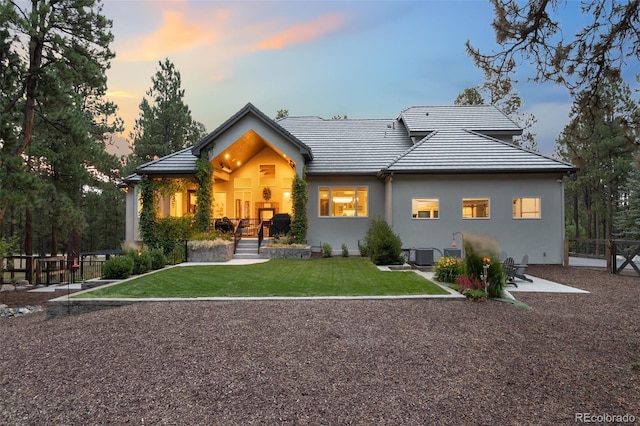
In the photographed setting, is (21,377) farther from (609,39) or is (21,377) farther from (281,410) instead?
(609,39)

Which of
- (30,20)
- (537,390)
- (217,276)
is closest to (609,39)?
(537,390)

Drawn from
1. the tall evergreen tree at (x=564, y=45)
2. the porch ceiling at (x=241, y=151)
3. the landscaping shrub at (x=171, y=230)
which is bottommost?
the landscaping shrub at (x=171, y=230)

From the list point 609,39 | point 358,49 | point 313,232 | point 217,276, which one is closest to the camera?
point 609,39

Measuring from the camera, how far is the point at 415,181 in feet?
51.4

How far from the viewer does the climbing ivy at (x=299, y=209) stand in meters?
16.1

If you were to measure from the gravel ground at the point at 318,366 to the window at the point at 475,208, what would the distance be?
9.19 m

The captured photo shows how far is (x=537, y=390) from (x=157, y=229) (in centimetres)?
1608

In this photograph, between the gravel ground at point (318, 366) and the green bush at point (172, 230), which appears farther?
the green bush at point (172, 230)

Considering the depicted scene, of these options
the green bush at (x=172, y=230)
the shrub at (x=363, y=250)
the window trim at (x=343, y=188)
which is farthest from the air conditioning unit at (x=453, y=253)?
the green bush at (x=172, y=230)

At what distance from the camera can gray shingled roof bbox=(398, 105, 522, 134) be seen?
792 inches

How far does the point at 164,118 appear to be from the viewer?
30.0 metres

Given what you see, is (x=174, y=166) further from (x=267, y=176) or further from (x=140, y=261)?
(x=140, y=261)

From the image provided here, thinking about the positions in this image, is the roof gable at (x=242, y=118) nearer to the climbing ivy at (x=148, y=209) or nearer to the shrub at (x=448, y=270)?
the climbing ivy at (x=148, y=209)

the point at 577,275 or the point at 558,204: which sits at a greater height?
the point at 558,204
